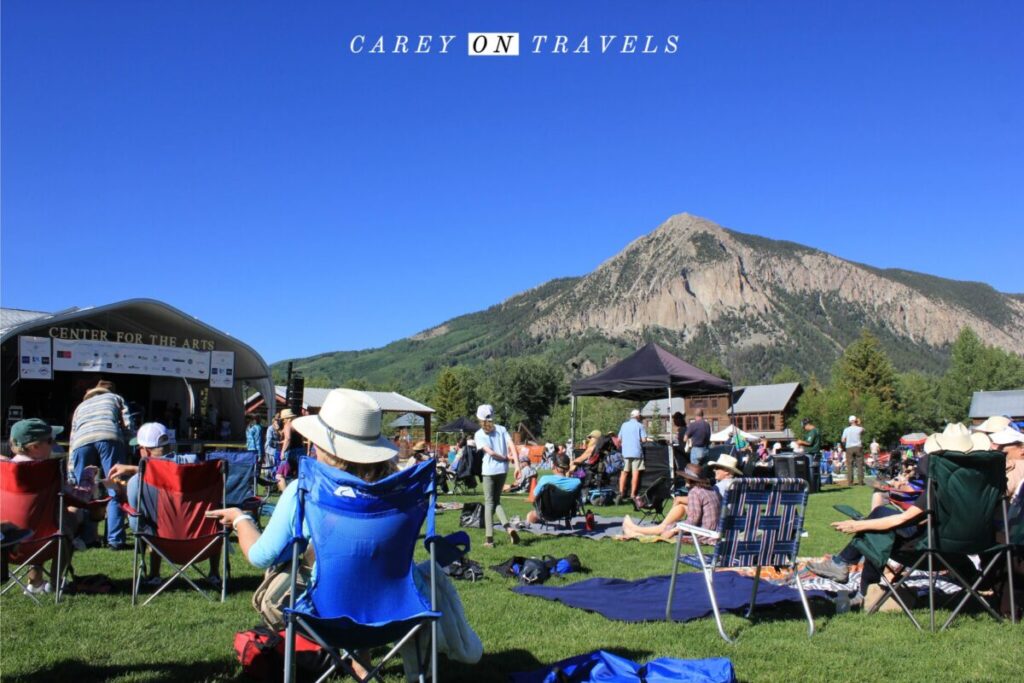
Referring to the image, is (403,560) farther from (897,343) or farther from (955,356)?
(897,343)

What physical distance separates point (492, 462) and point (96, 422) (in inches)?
155

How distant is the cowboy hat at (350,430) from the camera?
3.41m

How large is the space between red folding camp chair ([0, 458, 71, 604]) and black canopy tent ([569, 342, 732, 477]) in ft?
31.8

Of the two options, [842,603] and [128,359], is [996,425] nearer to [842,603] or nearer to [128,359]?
[842,603]

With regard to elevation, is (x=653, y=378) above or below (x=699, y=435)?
above

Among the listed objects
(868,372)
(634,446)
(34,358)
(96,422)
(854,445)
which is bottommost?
(854,445)

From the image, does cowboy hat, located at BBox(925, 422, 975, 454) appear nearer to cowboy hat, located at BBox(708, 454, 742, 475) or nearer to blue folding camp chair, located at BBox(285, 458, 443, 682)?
cowboy hat, located at BBox(708, 454, 742, 475)

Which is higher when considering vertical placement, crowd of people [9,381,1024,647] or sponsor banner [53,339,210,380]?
sponsor banner [53,339,210,380]

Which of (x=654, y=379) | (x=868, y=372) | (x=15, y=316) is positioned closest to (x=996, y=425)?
(x=654, y=379)

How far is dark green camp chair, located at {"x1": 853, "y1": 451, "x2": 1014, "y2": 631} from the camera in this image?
5.14m

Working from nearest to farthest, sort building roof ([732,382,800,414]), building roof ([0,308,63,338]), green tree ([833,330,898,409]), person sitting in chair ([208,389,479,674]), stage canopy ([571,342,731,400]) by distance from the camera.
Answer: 1. person sitting in chair ([208,389,479,674])
2. stage canopy ([571,342,731,400])
3. building roof ([0,308,63,338])
4. green tree ([833,330,898,409])
5. building roof ([732,382,800,414])

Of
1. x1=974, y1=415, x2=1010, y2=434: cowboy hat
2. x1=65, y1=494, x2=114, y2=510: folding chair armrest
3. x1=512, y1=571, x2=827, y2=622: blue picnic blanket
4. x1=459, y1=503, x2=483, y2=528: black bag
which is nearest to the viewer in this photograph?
x1=512, y1=571, x2=827, y2=622: blue picnic blanket

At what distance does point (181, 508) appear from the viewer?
566 centimetres

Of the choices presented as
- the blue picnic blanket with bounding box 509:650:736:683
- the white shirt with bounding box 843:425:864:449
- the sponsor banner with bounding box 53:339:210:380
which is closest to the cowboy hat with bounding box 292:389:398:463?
the blue picnic blanket with bounding box 509:650:736:683
